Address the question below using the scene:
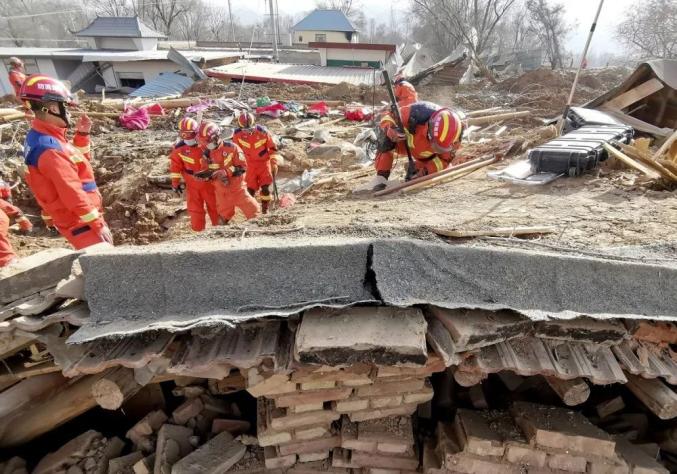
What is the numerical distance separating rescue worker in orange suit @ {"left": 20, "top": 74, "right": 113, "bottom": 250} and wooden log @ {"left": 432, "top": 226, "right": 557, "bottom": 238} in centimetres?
354

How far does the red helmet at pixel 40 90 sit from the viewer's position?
402cm

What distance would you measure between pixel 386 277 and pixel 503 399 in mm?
1785

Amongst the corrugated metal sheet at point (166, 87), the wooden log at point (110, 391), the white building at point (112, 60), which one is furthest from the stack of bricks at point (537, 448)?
the white building at point (112, 60)

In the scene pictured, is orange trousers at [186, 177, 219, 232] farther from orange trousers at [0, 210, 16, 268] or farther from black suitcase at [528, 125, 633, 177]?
black suitcase at [528, 125, 633, 177]

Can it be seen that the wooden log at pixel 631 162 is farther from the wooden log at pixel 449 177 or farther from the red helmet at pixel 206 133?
the red helmet at pixel 206 133

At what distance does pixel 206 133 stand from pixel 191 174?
2.31 ft

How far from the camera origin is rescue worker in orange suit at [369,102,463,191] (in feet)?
18.0

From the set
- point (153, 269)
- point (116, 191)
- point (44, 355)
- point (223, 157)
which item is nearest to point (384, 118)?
point (223, 157)

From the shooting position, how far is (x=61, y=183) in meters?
4.06

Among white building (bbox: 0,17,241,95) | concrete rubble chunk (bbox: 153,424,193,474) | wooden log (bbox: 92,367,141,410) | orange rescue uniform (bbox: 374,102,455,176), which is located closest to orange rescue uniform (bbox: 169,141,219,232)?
orange rescue uniform (bbox: 374,102,455,176)

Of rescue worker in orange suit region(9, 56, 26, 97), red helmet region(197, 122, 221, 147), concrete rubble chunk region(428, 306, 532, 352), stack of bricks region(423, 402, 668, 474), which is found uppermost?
rescue worker in orange suit region(9, 56, 26, 97)

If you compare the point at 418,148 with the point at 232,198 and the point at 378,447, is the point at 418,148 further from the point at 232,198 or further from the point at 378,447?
the point at 378,447

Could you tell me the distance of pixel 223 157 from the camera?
6242mm

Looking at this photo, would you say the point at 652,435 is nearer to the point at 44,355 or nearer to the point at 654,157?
the point at 654,157
